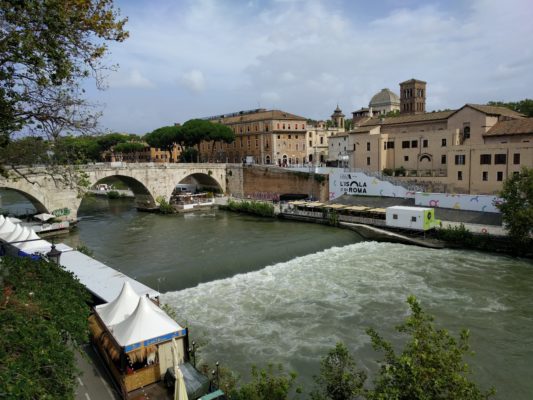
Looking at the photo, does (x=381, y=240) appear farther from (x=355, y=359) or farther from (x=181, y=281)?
(x=355, y=359)

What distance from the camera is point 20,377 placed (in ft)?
17.0

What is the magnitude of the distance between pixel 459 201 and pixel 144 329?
31.0 m

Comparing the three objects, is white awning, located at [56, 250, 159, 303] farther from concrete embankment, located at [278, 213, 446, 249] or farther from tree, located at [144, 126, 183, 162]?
tree, located at [144, 126, 183, 162]

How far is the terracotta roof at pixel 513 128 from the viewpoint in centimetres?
3597

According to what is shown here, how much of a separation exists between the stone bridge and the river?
6884 millimetres

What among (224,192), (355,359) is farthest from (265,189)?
(355,359)

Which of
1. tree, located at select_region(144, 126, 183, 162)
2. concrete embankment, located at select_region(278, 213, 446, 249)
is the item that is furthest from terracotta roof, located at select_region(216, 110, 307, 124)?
concrete embankment, located at select_region(278, 213, 446, 249)

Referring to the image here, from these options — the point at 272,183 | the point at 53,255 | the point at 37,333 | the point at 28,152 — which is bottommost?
the point at 37,333

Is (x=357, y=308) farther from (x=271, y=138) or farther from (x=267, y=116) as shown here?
(x=267, y=116)

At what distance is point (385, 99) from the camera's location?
328 feet

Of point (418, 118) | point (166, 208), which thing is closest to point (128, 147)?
point (166, 208)

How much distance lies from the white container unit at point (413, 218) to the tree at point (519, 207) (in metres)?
5.17

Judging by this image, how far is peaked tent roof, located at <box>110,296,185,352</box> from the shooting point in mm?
10414

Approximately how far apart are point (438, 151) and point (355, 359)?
3453cm
